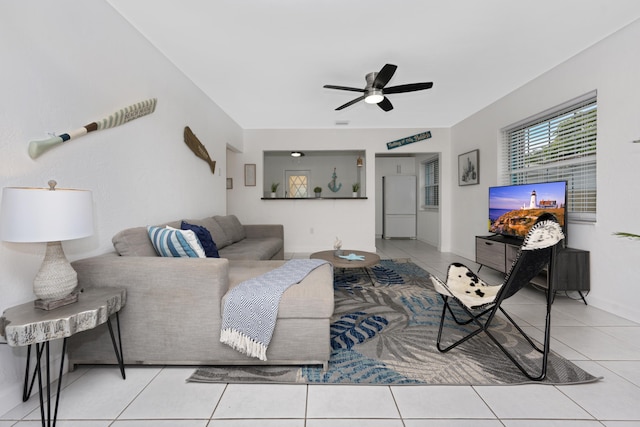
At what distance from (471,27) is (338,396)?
2.93m

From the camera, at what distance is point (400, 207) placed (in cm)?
760

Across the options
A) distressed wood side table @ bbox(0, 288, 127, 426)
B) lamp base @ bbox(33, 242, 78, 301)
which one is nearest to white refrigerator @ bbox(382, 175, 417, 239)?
distressed wood side table @ bbox(0, 288, 127, 426)

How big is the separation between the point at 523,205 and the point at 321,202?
3377 mm

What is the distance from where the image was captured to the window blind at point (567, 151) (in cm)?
278

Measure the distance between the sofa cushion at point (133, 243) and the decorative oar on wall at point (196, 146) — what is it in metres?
1.45

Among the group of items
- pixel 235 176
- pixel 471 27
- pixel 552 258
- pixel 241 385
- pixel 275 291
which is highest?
pixel 471 27

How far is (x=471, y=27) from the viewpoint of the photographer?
7.79ft

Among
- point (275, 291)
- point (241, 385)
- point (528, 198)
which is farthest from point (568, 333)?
point (241, 385)

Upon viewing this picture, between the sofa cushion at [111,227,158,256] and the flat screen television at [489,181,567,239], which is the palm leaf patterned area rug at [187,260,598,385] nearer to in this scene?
A: the sofa cushion at [111,227,158,256]

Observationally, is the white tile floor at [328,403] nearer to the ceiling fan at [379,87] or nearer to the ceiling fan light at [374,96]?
the ceiling fan at [379,87]

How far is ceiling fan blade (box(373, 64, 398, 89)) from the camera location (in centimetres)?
250

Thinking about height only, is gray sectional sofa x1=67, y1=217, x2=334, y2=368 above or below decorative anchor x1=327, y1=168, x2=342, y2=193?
below

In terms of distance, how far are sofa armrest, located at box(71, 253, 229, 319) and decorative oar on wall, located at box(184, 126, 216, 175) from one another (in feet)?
6.38

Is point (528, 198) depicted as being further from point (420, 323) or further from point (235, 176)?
point (235, 176)
